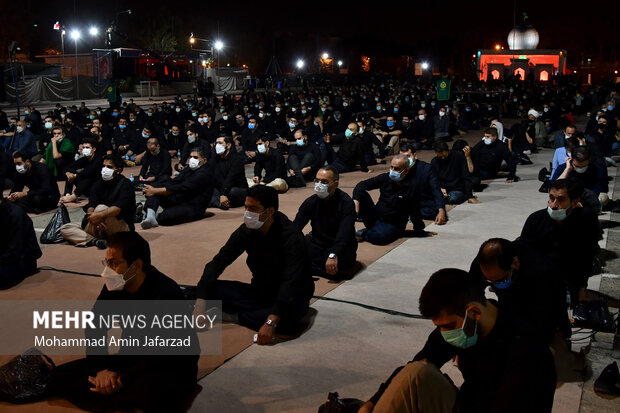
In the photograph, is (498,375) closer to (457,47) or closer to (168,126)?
(168,126)

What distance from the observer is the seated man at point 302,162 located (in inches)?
562

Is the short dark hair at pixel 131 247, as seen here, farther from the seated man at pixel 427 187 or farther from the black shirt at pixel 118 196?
the seated man at pixel 427 187

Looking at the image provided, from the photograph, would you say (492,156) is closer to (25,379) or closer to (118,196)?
(118,196)

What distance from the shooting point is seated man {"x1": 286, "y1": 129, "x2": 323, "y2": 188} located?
1428 cm

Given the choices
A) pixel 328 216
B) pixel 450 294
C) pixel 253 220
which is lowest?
pixel 328 216

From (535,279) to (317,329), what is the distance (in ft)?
7.45

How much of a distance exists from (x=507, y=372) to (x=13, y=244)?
6097mm

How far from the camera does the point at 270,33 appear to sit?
9519cm

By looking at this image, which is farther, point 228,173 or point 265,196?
point 228,173

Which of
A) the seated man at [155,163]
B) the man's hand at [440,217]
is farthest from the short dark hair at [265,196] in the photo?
the seated man at [155,163]

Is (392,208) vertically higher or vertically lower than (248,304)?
A: higher

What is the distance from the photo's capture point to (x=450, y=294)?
3182 mm

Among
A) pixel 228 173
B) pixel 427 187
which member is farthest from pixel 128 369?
pixel 228 173

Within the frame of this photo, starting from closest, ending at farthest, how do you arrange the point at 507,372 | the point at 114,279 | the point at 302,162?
the point at 507,372 → the point at 114,279 → the point at 302,162
